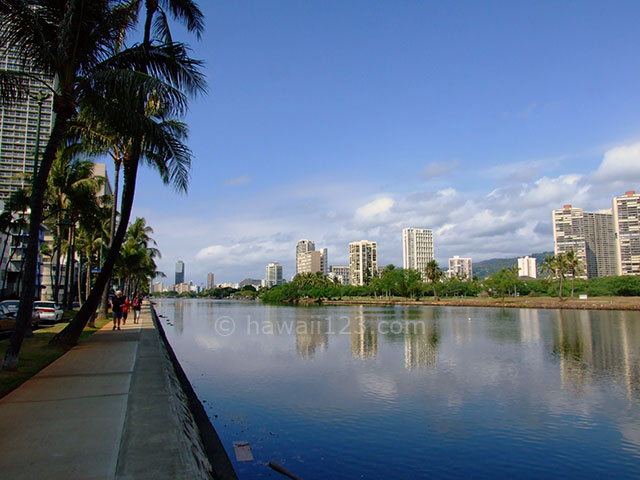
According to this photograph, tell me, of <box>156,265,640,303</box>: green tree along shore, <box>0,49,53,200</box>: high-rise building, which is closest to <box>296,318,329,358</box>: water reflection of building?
<box>0,49,53,200</box>: high-rise building

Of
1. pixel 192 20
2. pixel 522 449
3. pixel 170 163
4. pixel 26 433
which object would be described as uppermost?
pixel 192 20

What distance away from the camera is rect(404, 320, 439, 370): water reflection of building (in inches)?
707

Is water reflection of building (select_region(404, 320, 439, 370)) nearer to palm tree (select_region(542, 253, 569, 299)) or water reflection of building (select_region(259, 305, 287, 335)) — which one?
water reflection of building (select_region(259, 305, 287, 335))

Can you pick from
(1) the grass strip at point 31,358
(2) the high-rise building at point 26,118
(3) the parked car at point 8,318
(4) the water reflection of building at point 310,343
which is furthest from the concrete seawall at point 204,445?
(3) the parked car at point 8,318

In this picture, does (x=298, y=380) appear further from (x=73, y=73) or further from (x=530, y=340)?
(x=530, y=340)

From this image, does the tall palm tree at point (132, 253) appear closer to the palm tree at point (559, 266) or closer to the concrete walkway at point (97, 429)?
the concrete walkway at point (97, 429)

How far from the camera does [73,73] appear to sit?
11102 millimetres

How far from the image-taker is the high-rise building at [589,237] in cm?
16738

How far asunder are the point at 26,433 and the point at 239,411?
5796 millimetres

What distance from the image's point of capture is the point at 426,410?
1124 cm

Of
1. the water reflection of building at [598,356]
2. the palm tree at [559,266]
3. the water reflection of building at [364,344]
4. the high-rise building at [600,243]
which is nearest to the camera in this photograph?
the water reflection of building at [598,356]

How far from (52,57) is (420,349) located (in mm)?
18384

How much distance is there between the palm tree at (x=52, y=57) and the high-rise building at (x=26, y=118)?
48 cm

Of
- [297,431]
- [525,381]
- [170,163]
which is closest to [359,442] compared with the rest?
[297,431]
